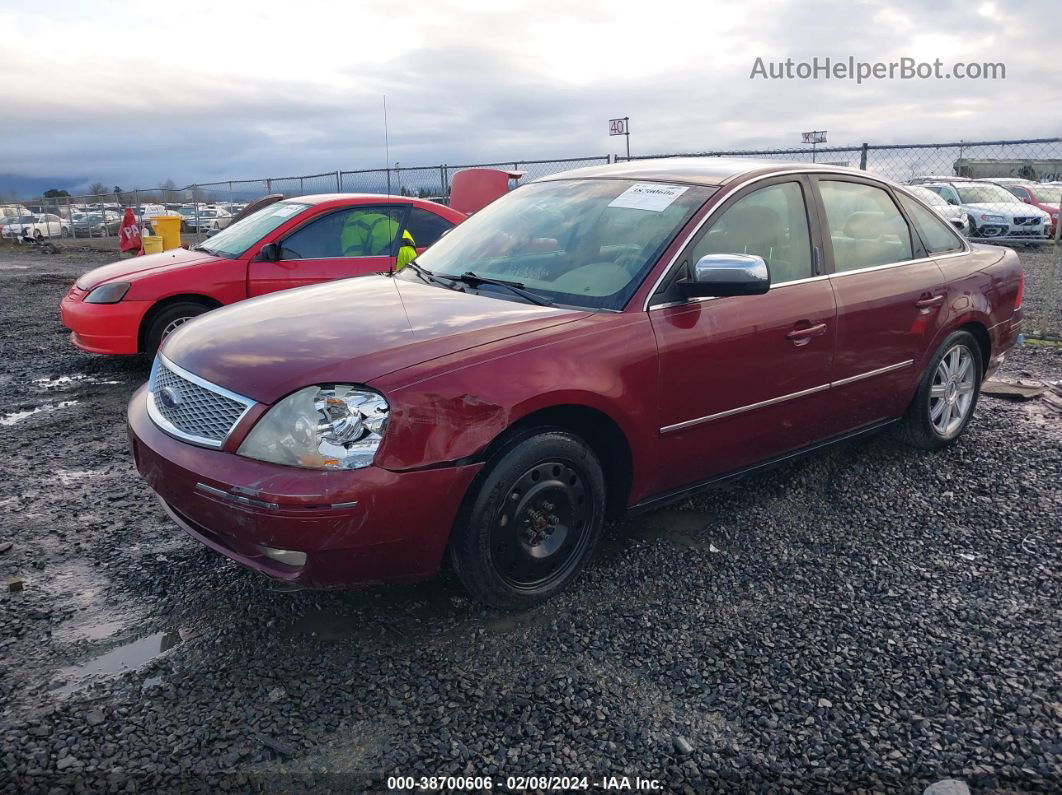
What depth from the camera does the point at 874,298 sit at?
4.07 metres

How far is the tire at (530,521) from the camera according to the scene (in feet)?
9.29

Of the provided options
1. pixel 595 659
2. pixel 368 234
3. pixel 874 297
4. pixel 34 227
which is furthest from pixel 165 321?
pixel 34 227

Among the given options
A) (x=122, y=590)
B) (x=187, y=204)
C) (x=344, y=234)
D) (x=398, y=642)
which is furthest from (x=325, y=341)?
(x=187, y=204)

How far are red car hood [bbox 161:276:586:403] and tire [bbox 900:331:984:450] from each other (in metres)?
2.47

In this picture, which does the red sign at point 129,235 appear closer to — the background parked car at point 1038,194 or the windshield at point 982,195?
the windshield at point 982,195

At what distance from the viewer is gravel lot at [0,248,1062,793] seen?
2326mm

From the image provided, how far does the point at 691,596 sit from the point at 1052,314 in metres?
8.55

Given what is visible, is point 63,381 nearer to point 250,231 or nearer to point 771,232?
point 250,231

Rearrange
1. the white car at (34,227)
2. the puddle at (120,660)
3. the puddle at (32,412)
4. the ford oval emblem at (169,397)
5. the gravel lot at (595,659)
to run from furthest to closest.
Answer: the white car at (34,227)
the puddle at (32,412)
the ford oval emblem at (169,397)
the puddle at (120,660)
the gravel lot at (595,659)

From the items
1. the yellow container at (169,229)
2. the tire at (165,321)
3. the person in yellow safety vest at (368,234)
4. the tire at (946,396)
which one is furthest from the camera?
the yellow container at (169,229)

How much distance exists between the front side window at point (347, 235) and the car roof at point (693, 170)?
318 cm

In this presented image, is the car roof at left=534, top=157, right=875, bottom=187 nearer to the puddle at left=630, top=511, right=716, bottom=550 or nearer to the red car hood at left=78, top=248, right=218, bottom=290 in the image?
the puddle at left=630, top=511, right=716, bottom=550

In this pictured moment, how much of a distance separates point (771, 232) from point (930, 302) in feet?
3.86

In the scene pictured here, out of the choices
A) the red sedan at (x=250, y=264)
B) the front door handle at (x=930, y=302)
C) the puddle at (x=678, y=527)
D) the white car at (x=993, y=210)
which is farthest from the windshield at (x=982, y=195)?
the puddle at (x=678, y=527)
